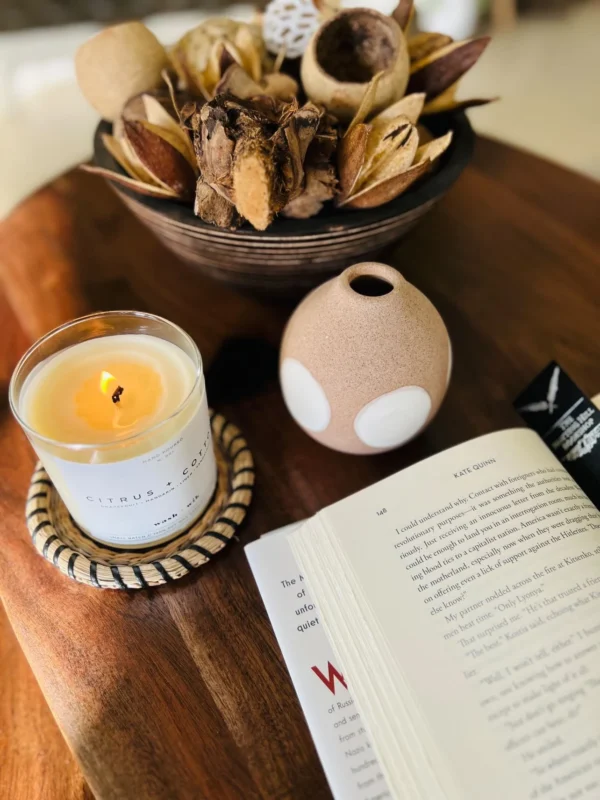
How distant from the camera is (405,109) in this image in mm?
384

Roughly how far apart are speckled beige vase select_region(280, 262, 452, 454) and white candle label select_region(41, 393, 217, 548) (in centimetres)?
7

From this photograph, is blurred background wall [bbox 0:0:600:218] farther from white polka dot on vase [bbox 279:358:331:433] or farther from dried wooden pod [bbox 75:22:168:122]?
white polka dot on vase [bbox 279:358:331:433]

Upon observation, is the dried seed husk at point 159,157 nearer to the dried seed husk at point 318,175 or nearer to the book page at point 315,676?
the dried seed husk at point 318,175

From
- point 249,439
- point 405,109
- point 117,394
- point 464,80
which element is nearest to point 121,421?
point 117,394

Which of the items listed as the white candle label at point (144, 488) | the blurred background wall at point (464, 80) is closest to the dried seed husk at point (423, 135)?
the white candle label at point (144, 488)

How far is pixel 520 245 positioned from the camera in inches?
22.0

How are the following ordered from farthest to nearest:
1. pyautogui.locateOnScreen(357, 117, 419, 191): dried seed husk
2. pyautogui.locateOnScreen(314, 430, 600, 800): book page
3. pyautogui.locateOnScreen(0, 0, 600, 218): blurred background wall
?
pyautogui.locateOnScreen(0, 0, 600, 218): blurred background wall, pyautogui.locateOnScreen(357, 117, 419, 191): dried seed husk, pyautogui.locateOnScreen(314, 430, 600, 800): book page

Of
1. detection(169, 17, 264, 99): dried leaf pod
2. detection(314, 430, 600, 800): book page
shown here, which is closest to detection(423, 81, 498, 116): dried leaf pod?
detection(169, 17, 264, 99): dried leaf pod

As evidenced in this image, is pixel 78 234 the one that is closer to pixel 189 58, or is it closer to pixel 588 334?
pixel 189 58

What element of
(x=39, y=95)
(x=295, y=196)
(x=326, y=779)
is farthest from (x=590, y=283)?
(x=39, y=95)

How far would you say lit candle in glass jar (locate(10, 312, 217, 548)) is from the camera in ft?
0.99

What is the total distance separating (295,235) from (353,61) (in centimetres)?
14

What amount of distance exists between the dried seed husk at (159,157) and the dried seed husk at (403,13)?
0.18m

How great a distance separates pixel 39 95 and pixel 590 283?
1034mm
